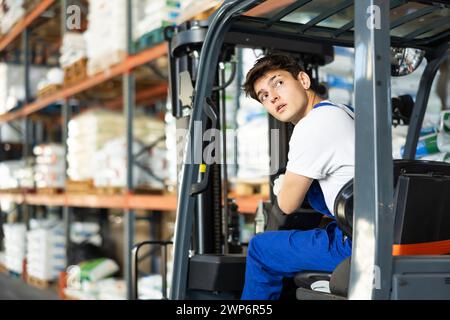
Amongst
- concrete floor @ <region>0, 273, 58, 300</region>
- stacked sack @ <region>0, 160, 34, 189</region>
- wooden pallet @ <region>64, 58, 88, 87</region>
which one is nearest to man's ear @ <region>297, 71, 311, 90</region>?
wooden pallet @ <region>64, 58, 88, 87</region>

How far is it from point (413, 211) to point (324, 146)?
16.1 inches

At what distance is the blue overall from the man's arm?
0.69 feet

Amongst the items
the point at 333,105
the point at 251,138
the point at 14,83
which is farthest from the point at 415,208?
the point at 14,83

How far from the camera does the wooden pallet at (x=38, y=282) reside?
7965 mm

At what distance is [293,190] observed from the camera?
245 centimetres

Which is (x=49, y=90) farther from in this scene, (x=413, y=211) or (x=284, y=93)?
(x=413, y=211)

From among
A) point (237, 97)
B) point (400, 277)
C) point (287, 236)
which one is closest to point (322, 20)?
point (287, 236)

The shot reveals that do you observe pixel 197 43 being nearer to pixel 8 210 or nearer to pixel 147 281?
pixel 147 281

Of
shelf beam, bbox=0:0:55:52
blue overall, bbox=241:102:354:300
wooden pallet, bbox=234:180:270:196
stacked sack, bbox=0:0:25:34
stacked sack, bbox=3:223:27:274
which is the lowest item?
stacked sack, bbox=3:223:27:274

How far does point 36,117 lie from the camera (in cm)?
1042

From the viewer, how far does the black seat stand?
215cm

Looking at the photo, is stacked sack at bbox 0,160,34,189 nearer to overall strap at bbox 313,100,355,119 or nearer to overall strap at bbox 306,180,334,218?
overall strap at bbox 306,180,334,218

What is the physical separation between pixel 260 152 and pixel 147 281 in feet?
6.25

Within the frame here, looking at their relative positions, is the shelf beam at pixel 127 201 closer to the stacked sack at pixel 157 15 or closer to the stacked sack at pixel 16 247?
the stacked sack at pixel 16 247
